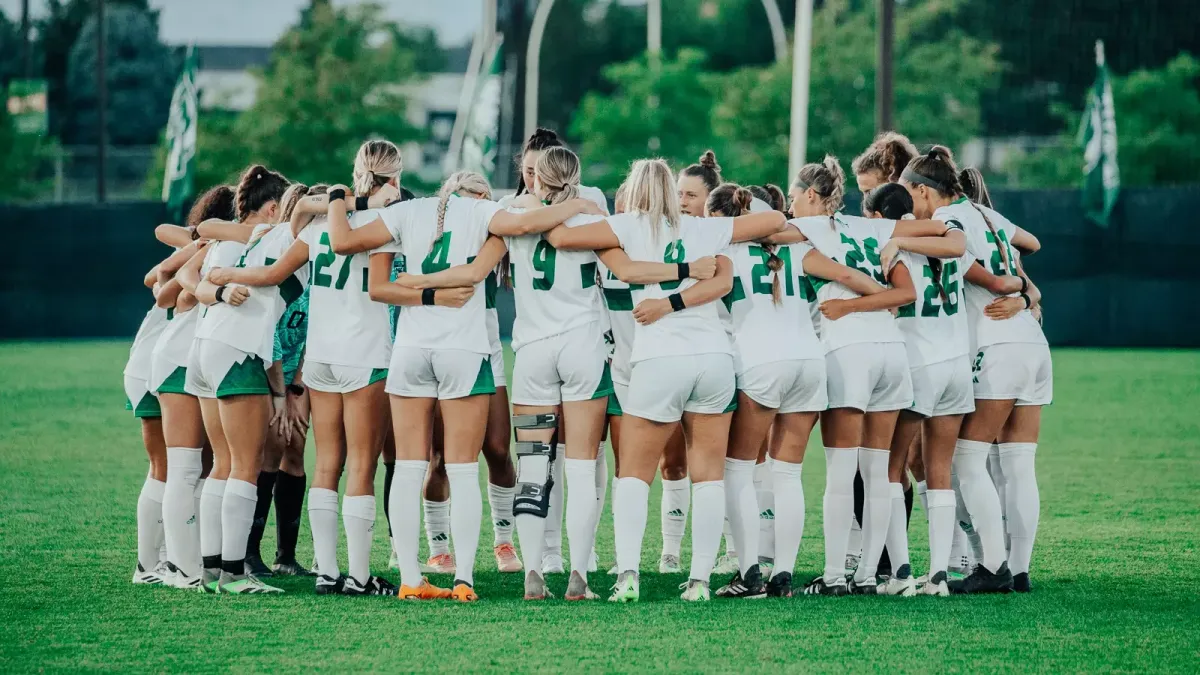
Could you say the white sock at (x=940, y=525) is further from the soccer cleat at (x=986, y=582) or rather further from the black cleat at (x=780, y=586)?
the black cleat at (x=780, y=586)

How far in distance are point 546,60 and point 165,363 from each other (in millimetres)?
61520

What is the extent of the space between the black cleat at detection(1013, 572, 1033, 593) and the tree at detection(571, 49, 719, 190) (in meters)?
35.0

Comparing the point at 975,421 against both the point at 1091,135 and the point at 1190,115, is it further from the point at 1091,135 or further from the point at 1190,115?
the point at 1190,115

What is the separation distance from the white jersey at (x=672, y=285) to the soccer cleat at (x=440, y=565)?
6.13 feet

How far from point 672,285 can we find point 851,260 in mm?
867

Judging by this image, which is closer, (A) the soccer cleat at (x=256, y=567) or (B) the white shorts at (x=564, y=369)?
(B) the white shorts at (x=564, y=369)

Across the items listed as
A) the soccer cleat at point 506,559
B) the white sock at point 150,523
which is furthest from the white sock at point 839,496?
the white sock at point 150,523

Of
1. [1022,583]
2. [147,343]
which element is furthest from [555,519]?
[1022,583]

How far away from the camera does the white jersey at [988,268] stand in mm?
7312

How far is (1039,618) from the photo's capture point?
663 cm

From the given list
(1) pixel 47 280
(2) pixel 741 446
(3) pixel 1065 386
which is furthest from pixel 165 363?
(1) pixel 47 280

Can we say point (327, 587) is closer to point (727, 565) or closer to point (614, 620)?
point (614, 620)

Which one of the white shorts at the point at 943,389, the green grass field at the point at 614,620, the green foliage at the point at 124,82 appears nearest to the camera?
the green grass field at the point at 614,620

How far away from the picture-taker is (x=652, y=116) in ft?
137
